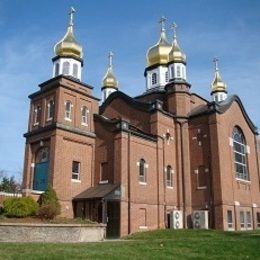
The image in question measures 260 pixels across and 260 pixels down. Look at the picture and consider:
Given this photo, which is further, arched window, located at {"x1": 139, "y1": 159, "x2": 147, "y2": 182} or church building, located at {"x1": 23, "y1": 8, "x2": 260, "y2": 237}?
arched window, located at {"x1": 139, "y1": 159, "x2": 147, "y2": 182}

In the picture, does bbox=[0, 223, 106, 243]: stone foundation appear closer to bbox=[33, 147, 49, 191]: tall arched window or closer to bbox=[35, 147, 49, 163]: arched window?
bbox=[33, 147, 49, 191]: tall arched window

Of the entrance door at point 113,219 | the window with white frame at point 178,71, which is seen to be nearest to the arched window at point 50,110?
the entrance door at point 113,219

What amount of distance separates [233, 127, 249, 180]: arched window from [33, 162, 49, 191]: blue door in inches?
698

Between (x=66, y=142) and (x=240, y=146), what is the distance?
1835 cm

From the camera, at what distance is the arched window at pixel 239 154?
36406 millimetres

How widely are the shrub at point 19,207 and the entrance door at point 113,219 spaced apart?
20.0ft

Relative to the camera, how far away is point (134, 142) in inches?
1158

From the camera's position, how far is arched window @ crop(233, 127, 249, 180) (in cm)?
3641

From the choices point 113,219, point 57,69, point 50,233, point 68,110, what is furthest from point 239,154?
point 50,233

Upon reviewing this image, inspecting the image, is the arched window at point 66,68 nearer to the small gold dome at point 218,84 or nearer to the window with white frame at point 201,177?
the window with white frame at point 201,177

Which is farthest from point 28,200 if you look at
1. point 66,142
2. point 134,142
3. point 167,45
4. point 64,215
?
point 167,45

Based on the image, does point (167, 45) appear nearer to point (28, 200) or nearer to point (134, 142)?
point (134, 142)

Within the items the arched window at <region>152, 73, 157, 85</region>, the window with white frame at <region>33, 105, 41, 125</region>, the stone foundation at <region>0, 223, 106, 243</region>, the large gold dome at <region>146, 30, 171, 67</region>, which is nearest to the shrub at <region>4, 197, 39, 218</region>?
the stone foundation at <region>0, 223, 106, 243</region>

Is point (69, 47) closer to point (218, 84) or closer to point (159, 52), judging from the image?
point (159, 52)
